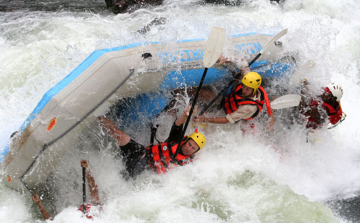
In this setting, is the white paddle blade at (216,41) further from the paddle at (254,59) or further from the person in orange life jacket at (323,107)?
the person in orange life jacket at (323,107)

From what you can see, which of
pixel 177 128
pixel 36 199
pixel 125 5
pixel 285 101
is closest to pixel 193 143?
pixel 177 128

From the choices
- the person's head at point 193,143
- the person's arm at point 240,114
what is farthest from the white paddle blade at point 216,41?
the person's head at point 193,143

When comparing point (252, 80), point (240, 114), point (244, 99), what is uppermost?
point (252, 80)

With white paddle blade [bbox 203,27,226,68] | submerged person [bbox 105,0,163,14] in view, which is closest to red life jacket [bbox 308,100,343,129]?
white paddle blade [bbox 203,27,226,68]

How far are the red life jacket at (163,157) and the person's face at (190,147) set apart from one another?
0.09 metres

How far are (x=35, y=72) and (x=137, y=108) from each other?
193 cm

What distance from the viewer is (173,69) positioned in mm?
3273

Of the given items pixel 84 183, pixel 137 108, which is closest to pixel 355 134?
pixel 137 108

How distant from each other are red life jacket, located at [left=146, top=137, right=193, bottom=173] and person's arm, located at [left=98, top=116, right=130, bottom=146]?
0.27 m

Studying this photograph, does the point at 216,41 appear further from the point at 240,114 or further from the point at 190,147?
the point at 190,147

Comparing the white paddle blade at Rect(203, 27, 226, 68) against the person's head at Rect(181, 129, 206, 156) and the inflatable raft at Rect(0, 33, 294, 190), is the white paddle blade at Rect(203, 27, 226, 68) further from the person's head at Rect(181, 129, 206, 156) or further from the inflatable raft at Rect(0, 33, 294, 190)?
the person's head at Rect(181, 129, 206, 156)

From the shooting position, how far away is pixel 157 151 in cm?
329

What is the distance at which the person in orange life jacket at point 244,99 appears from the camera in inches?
126

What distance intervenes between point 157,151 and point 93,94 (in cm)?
90
